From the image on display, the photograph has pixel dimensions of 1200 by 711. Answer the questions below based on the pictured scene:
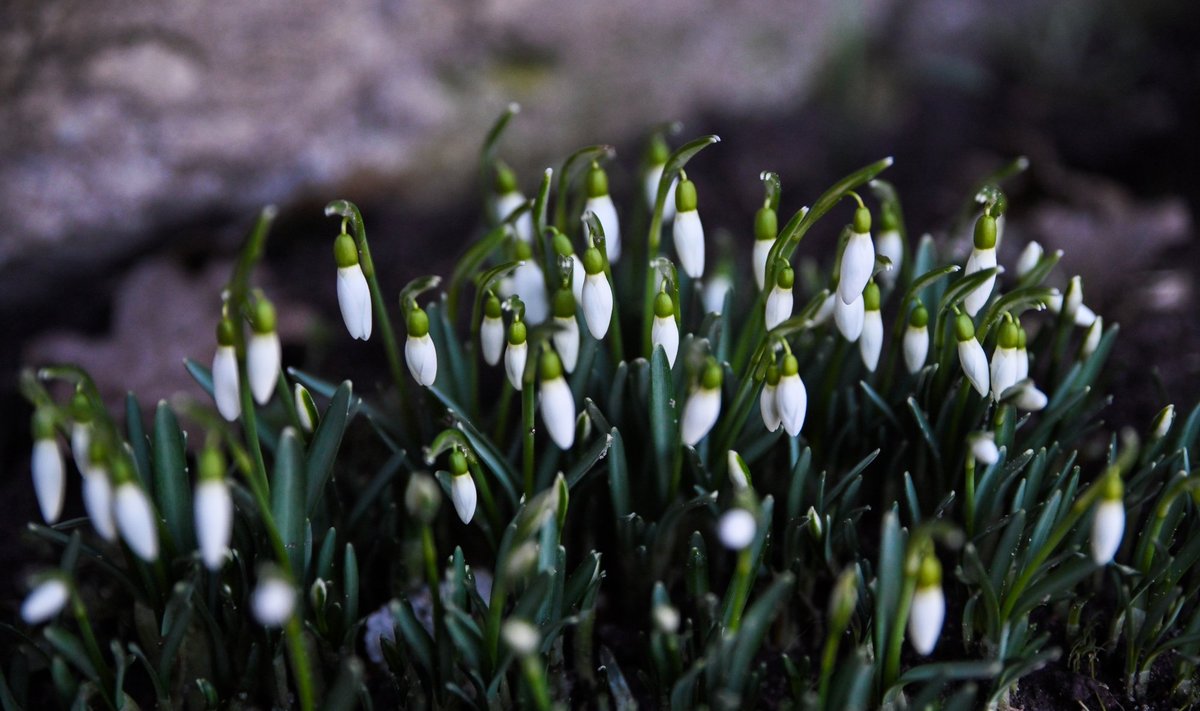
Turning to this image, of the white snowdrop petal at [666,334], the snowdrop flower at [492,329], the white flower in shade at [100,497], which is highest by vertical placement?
the white flower in shade at [100,497]

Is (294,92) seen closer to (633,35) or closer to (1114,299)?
(633,35)

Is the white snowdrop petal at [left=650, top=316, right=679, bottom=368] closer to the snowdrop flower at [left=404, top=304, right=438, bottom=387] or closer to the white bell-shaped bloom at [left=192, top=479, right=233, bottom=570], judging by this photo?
the snowdrop flower at [left=404, top=304, right=438, bottom=387]

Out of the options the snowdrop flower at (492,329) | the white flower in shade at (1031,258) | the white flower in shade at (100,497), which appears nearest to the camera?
the white flower in shade at (100,497)

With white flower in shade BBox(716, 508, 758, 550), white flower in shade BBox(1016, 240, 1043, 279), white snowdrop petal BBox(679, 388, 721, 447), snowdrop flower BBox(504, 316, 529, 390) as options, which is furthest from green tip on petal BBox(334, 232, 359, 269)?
white flower in shade BBox(1016, 240, 1043, 279)

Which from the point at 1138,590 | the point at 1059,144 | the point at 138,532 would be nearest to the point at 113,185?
the point at 138,532

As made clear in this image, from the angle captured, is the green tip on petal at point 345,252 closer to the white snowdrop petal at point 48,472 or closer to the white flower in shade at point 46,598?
the white snowdrop petal at point 48,472

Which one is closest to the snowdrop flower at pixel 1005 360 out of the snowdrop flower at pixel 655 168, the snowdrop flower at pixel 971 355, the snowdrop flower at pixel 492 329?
the snowdrop flower at pixel 971 355
